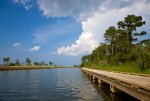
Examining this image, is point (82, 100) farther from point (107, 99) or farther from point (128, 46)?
point (128, 46)

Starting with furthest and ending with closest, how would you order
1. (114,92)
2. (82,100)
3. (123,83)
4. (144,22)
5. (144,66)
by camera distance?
(144,22) < (144,66) < (114,92) < (82,100) < (123,83)

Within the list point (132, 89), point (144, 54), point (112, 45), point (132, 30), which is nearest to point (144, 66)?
point (144, 54)

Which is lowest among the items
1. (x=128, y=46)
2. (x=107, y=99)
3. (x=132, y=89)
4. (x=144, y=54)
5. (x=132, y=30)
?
(x=107, y=99)

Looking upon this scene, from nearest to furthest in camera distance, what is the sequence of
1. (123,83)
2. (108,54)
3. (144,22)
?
(123,83)
(144,22)
(108,54)

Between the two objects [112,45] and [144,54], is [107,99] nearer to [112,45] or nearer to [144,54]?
[144,54]

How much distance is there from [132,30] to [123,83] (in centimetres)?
4581

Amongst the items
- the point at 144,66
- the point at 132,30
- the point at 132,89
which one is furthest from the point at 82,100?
the point at 132,30

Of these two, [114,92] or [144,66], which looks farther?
[144,66]

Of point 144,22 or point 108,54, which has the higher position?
point 144,22

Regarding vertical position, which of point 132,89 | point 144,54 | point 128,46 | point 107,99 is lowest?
point 107,99

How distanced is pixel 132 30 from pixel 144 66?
1145 inches

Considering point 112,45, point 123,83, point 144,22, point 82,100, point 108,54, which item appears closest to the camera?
point 123,83

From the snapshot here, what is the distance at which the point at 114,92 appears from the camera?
22953 millimetres

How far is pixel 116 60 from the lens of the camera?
63281 millimetres
